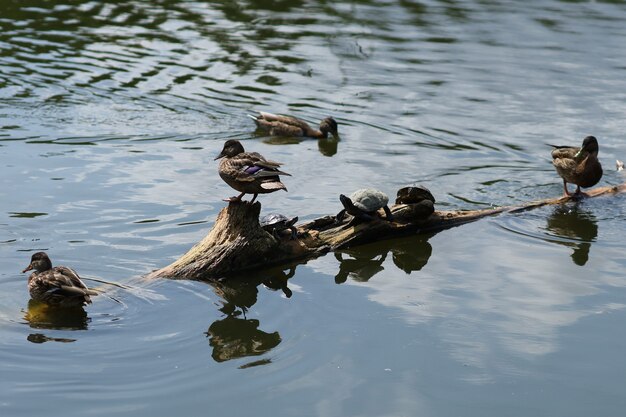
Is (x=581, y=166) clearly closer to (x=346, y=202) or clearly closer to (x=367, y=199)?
(x=367, y=199)

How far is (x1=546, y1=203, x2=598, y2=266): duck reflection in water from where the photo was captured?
10.9m

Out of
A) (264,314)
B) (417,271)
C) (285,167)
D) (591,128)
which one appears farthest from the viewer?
(591,128)

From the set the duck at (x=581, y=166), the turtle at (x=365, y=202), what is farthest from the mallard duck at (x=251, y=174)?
the duck at (x=581, y=166)

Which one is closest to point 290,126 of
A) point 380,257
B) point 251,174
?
point 380,257

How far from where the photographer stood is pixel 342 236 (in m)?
10.5

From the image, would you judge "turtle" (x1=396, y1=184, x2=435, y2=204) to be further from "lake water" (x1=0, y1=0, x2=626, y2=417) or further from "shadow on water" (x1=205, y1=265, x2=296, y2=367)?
"shadow on water" (x1=205, y1=265, x2=296, y2=367)

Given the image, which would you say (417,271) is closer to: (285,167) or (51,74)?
(285,167)

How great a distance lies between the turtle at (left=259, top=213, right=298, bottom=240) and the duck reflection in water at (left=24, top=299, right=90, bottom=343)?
1907mm

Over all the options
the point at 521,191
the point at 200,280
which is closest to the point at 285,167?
the point at 521,191

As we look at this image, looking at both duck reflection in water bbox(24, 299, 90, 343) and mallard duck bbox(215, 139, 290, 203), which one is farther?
mallard duck bbox(215, 139, 290, 203)

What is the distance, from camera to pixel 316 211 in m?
11.8

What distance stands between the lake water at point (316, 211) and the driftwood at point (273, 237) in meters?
0.13

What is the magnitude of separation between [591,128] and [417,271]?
6.56m

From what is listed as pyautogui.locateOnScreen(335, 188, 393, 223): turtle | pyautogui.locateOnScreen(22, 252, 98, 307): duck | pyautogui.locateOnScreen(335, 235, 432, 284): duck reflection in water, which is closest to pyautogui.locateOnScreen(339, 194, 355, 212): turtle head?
pyautogui.locateOnScreen(335, 188, 393, 223): turtle
